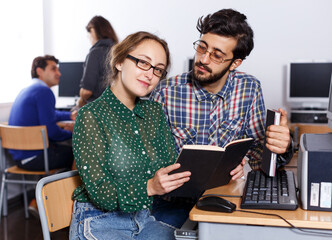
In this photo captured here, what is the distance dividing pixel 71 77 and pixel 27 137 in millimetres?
1347

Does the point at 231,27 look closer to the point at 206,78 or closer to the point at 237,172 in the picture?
the point at 206,78

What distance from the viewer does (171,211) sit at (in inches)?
58.4

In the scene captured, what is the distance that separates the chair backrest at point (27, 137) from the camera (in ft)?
9.21

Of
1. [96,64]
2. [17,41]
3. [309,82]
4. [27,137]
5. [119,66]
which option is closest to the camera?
[119,66]

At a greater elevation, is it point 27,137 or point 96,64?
point 96,64

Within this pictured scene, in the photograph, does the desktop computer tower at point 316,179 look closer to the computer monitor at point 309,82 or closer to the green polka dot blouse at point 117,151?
the green polka dot blouse at point 117,151

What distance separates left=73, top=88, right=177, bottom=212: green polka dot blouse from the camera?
118 cm

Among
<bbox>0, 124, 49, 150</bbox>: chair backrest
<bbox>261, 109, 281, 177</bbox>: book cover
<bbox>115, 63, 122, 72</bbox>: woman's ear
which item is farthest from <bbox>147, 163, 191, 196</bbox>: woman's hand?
<bbox>0, 124, 49, 150</bbox>: chair backrest

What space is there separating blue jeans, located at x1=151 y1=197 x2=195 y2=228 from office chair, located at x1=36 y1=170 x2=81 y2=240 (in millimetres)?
316

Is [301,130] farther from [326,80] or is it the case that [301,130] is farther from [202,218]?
[202,218]

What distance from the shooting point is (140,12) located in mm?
4074

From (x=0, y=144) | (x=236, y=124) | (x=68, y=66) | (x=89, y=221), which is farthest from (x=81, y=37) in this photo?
(x=89, y=221)

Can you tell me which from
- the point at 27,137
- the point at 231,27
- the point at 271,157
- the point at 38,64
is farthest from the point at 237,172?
the point at 38,64

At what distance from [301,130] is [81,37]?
261 cm
